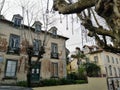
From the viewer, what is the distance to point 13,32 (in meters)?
15.0

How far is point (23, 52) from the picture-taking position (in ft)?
51.0

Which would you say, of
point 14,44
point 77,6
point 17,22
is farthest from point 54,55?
point 77,6

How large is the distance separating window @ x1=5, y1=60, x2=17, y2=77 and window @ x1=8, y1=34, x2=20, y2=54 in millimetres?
1040

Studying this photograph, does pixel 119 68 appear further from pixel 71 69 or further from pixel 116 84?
pixel 116 84

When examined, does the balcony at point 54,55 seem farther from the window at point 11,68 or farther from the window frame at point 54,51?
the window at point 11,68

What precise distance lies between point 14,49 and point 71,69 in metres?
17.4

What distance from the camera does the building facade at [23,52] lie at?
554 inches

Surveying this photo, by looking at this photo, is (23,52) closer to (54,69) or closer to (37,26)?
(37,26)

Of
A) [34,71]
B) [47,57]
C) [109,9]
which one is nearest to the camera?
[109,9]

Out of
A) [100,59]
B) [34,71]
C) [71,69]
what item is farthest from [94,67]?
[34,71]

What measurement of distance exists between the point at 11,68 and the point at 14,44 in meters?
2.47

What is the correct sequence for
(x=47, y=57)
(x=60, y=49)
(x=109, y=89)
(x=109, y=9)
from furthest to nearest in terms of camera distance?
(x=60, y=49) → (x=47, y=57) → (x=109, y=89) → (x=109, y=9)

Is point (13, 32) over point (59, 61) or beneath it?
over

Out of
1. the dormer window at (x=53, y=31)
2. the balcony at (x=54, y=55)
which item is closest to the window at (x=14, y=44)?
the balcony at (x=54, y=55)
